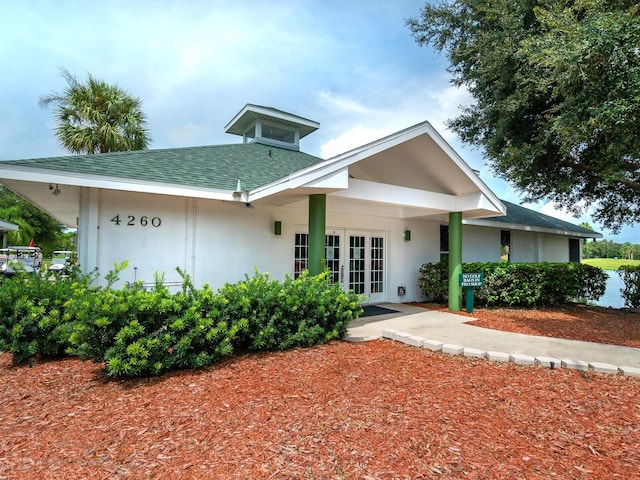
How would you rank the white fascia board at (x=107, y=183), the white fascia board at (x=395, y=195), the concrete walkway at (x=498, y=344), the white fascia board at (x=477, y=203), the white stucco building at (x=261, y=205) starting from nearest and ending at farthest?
1. the concrete walkway at (x=498, y=344)
2. the white fascia board at (x=107, y=183)
3. the white stucco building at (x=261, y=205)
4. the white fascia board at (x=395, y=195)
5. the white fascia board at (x=477, y=203)

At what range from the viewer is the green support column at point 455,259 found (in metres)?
8.72

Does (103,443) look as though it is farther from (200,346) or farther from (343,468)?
(343,468)

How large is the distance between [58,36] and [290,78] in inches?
250

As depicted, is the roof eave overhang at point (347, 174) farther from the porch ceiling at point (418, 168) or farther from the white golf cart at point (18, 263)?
the white golf cart at point (18, 263)

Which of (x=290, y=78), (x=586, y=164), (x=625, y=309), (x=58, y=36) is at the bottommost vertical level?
(x=625, y=309)

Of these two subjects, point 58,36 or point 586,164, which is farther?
point 586,164

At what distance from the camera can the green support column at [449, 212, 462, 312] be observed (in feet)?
28.6

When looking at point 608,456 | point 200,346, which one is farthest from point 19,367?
point 608,456

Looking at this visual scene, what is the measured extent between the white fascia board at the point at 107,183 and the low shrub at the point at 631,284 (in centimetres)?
1293

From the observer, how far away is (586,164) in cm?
844

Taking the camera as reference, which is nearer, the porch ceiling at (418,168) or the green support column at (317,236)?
the green support column at (317,236)

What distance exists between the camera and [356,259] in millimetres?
9852

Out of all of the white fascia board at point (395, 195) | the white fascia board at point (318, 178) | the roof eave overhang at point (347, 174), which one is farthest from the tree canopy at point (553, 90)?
the white fascia board at point (318, 178)

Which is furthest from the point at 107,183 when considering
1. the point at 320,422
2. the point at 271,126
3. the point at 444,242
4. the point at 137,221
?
the point at 444,242
